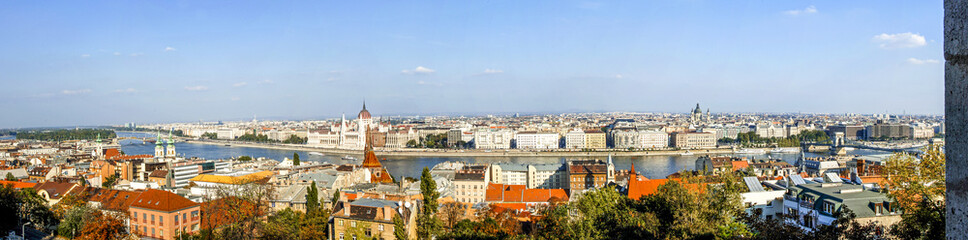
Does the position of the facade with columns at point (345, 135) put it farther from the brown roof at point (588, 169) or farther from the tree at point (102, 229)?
the tree at point (102, 229)

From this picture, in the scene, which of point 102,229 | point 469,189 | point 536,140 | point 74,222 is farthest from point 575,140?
point 102,229

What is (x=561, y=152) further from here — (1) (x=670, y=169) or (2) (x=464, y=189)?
(2) (x=464, y=189)

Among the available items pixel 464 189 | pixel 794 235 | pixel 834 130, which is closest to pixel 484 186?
pixel 464 189

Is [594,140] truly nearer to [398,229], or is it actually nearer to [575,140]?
[575,140]

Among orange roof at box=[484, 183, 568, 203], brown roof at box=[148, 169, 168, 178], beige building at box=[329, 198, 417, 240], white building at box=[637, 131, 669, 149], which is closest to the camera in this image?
beige building at box=[329, 198, 417, 240]

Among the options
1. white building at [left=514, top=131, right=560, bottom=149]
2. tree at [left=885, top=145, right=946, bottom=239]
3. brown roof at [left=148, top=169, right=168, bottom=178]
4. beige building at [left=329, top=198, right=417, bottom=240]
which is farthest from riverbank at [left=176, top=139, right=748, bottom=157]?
tree at [left=885, top=145, right=946, bottom=239]

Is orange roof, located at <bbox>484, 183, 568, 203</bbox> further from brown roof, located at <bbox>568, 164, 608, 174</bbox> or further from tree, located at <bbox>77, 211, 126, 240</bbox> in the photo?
tree, located at <bbox>77, 211, 126, 240</bbox>

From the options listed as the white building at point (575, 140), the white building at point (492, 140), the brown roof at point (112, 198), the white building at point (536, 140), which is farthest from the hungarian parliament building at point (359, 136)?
the brown roof at point (112, 198)
